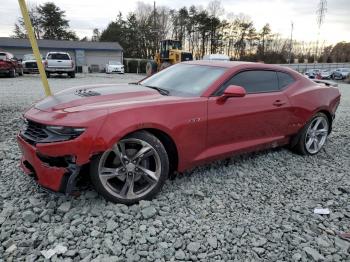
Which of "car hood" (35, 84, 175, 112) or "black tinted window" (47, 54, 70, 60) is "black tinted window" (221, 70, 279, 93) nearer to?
"car hood" (35, 84, 175, 112)

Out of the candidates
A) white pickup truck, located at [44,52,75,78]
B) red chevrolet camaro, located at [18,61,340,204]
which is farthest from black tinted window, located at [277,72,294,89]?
white pickup truck, located at [44,52,75,78]

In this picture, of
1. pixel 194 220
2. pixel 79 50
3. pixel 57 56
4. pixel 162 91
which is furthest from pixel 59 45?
pixel 194 220

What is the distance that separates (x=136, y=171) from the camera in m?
3.09

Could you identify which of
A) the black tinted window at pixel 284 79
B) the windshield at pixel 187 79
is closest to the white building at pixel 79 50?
the windshield at pixel 187 79

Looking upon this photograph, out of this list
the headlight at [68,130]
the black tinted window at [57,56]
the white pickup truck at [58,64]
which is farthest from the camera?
the black tinted window at [57,56]

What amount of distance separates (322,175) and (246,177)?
1101 millimetres

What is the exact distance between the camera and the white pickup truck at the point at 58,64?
63.9ft

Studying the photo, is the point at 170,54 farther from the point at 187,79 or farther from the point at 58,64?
the point at 187,79

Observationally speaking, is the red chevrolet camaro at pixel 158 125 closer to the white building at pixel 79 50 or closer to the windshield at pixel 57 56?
the windshield at pixel 57 56

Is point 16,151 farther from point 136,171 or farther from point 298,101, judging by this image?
point 298,101

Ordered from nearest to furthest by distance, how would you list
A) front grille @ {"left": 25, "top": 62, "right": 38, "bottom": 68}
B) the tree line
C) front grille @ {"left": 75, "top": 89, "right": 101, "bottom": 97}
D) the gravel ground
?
1. the gravel ground
2. front grille @ {"left": 75, "top": 89, "right": 101, "bottom": 97}
3. front grille @ {"left": 25, "top": 62, "right": 38, "bottom": 68}
4. the tree line

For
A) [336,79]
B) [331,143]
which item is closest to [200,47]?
[336,79]

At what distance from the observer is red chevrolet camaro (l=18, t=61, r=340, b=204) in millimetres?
2777

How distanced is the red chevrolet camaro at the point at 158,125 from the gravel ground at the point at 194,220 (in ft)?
0.90
